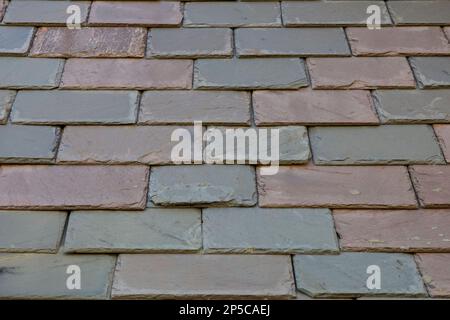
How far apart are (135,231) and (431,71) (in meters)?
0.82

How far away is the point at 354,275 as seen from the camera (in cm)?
98

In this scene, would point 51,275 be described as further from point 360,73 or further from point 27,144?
point 360,73

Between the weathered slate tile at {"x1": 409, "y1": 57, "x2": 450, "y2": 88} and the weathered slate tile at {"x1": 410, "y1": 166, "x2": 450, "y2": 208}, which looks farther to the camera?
the weathered slate tile at {"x1": 409, "y1": 57, "x2": 450, "y2": 88}

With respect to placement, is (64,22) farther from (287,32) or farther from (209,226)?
(209,226)

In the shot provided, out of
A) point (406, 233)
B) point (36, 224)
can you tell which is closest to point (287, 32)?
point (406, 233)

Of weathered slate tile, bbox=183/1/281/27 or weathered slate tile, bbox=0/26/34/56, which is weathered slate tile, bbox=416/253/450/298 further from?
weathered slate tile, bbox=0/26/34/56

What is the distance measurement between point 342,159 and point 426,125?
231 millimetres

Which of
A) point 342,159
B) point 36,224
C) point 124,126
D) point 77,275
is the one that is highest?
point 124,126

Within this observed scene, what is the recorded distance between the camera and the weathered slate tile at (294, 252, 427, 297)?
3.18 feet

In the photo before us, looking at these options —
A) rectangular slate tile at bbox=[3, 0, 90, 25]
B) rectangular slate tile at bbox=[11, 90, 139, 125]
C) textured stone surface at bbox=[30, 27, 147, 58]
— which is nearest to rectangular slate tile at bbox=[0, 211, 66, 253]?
rectangular slate tile at bbox=[11, 90, 139, 125]

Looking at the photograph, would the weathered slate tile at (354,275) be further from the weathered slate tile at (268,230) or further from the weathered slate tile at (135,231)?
the weathered slate tile at (135,231)

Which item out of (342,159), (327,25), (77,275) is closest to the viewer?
(77,275)

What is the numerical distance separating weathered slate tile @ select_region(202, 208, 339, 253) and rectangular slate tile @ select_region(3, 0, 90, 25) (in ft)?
2.25

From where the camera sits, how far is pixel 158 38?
129cm
